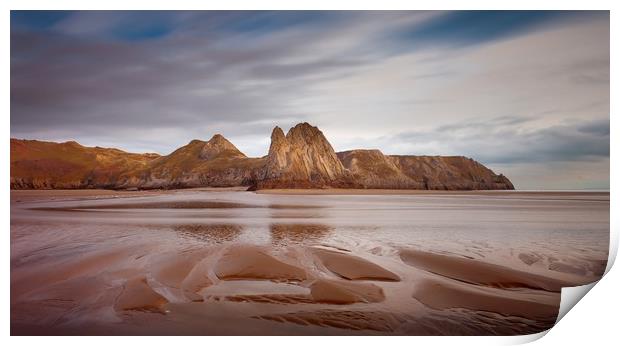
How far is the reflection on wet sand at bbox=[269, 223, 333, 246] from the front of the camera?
21.2 feet

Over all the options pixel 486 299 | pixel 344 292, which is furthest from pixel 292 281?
pixel 486 299

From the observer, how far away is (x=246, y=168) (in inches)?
1610

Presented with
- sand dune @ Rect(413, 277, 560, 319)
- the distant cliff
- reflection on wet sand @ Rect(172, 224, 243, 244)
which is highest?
the distant cliff

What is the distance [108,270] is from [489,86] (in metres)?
6.42

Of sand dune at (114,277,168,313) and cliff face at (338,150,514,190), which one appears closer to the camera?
sand dune at (114,277,168,313)

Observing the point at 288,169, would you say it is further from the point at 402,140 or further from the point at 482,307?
the point at 482,307

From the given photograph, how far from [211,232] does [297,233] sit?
1.63 m

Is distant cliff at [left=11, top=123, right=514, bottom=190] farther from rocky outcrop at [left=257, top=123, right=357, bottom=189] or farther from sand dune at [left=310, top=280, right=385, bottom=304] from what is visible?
sand dune at [left=310, top=280, right=385, bottom=304]

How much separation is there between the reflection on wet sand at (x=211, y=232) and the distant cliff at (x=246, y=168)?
2.43 m

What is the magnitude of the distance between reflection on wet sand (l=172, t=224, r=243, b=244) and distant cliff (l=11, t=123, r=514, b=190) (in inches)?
95.6

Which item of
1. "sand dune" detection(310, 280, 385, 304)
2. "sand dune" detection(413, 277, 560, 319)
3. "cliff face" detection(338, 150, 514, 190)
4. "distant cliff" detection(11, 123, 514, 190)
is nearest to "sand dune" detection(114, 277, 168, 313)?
"sand dune" detection(310, 280, 385, 304)

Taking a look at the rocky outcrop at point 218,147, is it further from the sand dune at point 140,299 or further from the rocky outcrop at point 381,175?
the rocky outcrop at point 381,175

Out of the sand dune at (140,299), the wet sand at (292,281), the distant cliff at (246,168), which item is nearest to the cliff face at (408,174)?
the distant cliff at (246,168)

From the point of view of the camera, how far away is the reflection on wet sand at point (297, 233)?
6.46 meters
